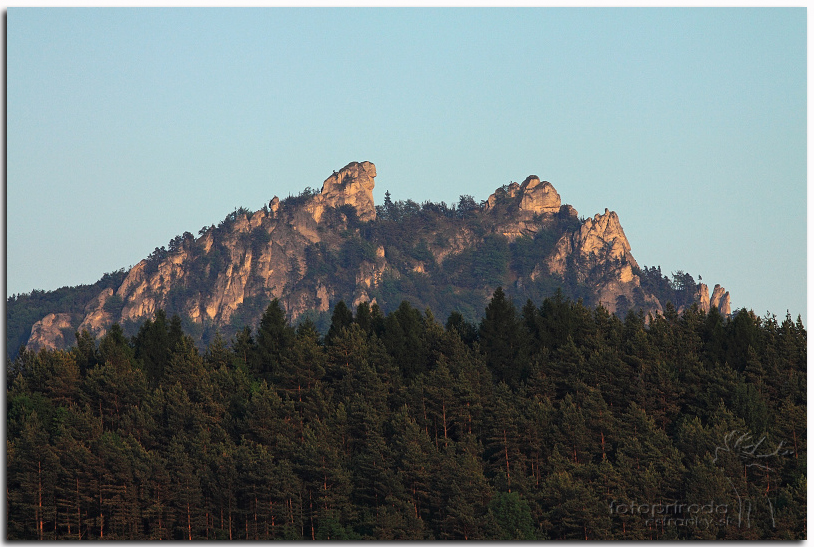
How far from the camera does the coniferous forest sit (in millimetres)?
45531

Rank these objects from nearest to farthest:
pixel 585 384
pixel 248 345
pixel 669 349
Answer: pixel 585 384 → pixel 669 349 → pixel 248 345

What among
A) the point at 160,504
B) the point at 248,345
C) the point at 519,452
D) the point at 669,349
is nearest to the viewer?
the point at 160,504

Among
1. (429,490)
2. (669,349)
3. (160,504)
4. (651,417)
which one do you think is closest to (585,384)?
(651,417)

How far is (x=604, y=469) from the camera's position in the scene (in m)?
48.0

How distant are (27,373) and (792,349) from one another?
3927cm

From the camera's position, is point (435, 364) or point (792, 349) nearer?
point (792, 349)

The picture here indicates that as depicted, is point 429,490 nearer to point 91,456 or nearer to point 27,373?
point 91,456

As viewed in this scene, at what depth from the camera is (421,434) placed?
2060 inches

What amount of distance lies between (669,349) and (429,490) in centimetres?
2098

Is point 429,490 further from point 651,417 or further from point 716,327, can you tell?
point 716,327

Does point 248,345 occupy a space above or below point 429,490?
above

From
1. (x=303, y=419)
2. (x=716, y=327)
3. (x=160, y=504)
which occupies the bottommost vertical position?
(x=160, y=504)

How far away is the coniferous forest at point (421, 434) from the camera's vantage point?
149ft

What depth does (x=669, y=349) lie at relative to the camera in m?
64.4
